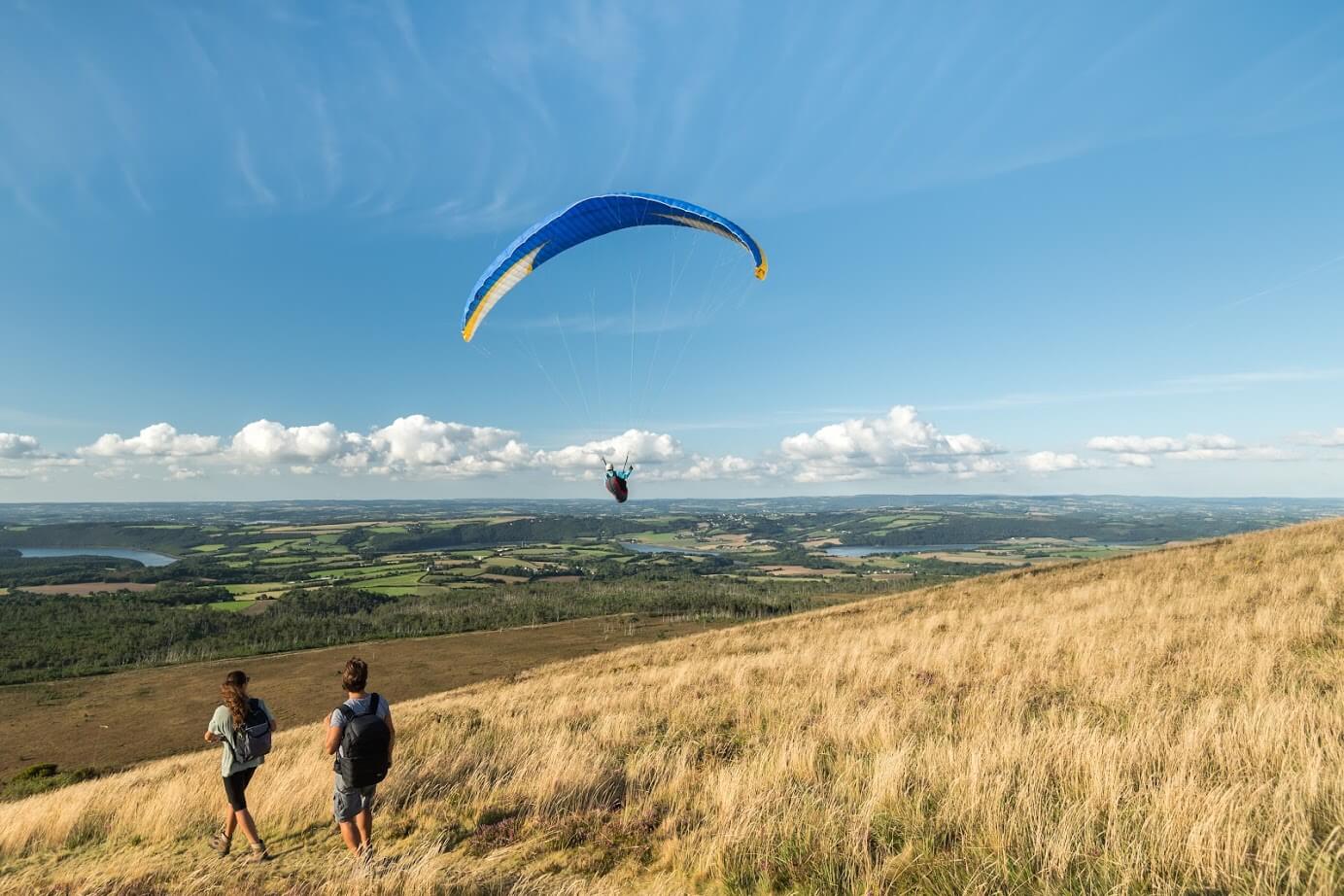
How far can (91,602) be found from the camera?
437 feet

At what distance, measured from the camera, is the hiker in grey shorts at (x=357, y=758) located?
17.6 ft

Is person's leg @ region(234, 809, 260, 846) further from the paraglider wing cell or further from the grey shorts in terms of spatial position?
the paraglider wing cell

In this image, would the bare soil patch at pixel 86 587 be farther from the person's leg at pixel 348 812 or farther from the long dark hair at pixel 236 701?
the person's leg at pixel 348 812

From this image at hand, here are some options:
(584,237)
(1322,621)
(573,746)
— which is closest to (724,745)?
(573,746)

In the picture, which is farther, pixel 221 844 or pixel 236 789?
pixel 221 844

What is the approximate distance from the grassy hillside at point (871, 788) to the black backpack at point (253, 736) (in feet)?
3.12

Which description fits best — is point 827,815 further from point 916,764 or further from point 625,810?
point 625,810

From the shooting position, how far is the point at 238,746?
627 cm

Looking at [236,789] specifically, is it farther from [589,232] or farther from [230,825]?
[589,232]

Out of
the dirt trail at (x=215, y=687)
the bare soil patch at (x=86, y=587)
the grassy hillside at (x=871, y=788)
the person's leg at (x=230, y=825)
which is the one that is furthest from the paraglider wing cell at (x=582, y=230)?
the bare soil patch at (x=86, y=587)

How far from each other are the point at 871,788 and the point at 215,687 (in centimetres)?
9546

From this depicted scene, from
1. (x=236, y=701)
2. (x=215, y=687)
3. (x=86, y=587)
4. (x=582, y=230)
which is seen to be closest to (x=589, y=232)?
(x=582, y=230)

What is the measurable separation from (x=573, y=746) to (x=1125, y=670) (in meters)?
7.51

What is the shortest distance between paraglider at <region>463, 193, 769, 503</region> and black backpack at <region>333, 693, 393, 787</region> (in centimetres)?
1132
